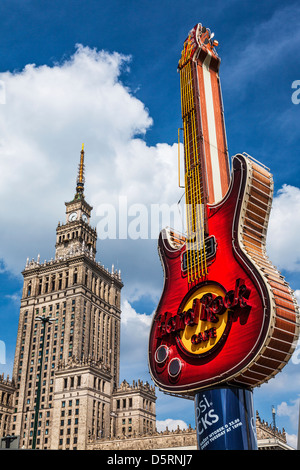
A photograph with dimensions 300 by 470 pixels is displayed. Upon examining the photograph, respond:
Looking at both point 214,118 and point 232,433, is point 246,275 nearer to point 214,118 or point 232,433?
point 232,433

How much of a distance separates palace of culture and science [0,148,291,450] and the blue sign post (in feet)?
176

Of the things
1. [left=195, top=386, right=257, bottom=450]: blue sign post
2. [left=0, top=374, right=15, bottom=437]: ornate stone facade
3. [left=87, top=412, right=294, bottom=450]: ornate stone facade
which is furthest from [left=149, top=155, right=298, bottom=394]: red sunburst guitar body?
[left=0, top=374, right=15, bottom=437]: ornate stone facade

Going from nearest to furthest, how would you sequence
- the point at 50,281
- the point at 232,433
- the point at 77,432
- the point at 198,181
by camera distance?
the point at 232,433 < the point at 198,181 < the point at 77,432 < the point at 50,281

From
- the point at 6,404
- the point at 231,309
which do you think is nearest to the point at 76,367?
the point at 6,404

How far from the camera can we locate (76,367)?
104812mm

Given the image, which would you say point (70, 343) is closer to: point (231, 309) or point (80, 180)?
point (80, 180)

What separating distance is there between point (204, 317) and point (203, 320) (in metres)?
0.29

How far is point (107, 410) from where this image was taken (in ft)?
348

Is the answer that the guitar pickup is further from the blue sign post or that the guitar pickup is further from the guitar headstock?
the guitar headstock

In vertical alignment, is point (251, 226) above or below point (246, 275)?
above

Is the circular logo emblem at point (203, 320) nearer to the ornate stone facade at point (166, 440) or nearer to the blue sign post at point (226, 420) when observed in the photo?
the blue sign post at point (226, 420)

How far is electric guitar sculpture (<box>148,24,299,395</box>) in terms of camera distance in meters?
31.0
